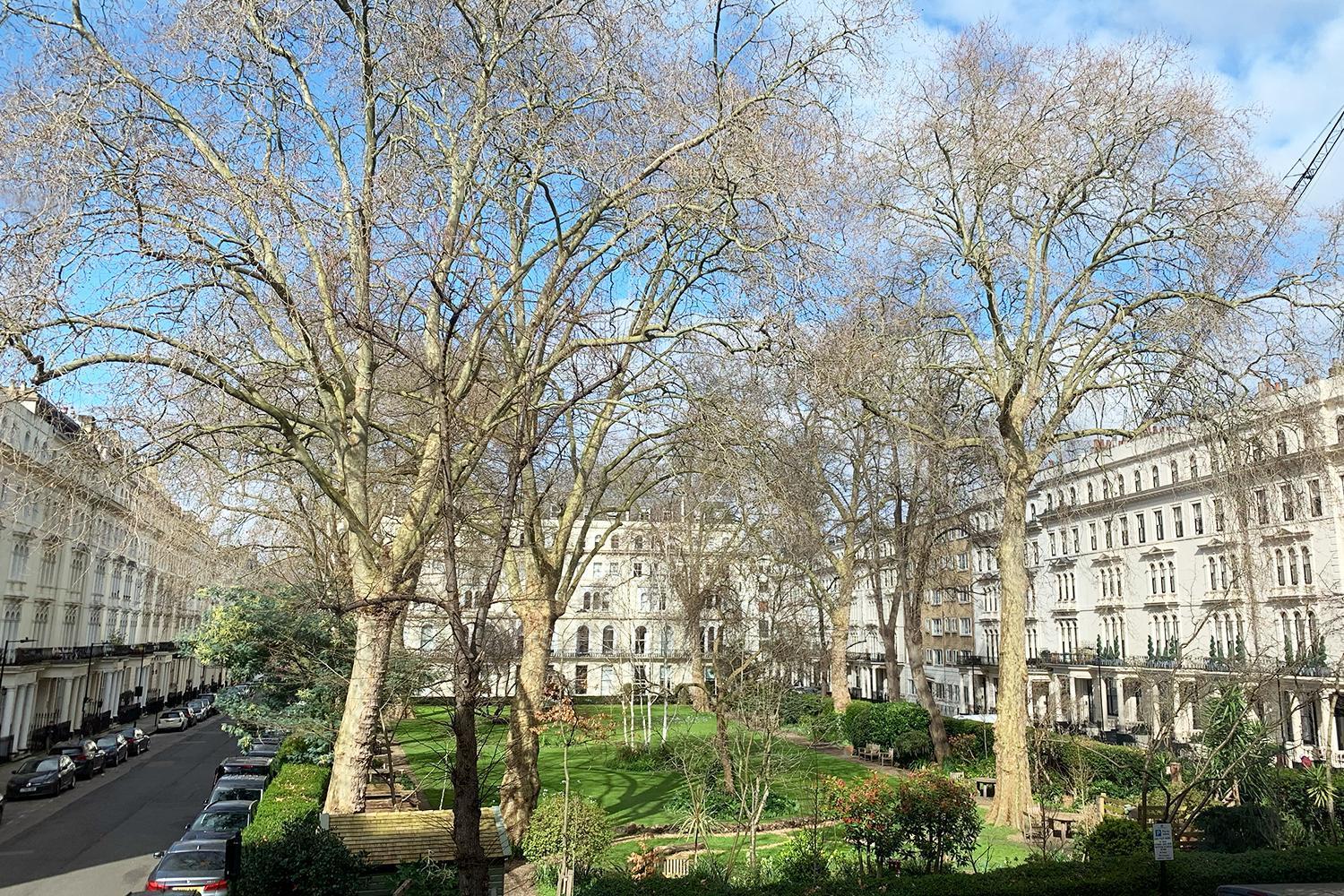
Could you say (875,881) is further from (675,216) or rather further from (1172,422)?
(1172,422)

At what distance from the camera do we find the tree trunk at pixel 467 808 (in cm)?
771

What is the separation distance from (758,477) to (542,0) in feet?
23.6

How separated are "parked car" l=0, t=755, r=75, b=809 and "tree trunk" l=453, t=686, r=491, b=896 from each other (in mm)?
27457

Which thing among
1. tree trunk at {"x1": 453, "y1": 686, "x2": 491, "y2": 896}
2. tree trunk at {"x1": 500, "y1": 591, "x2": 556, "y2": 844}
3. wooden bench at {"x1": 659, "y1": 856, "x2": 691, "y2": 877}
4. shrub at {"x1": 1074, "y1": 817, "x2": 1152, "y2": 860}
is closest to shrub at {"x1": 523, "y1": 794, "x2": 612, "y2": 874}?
wooden bench at {"x1": 659, "y1": 856, "x2": 691, "y2": 877}

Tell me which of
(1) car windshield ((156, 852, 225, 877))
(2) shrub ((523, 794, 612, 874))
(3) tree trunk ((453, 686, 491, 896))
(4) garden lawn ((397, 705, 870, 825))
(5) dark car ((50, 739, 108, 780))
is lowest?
(5) dark car ((50, 739, 108, 780))

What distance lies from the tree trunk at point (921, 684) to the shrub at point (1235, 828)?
36.0ft

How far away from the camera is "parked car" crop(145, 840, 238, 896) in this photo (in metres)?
14.0

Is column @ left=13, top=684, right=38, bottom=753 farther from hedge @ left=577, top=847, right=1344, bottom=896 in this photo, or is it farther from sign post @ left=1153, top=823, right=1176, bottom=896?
sign post @ left=1153, top=823, right=1176, bottom=896

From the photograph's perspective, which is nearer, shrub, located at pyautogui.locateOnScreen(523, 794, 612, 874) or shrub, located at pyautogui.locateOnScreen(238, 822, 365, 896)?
shrub, located at pyautogui.locateOnScreen(238, 822, 365, 896)

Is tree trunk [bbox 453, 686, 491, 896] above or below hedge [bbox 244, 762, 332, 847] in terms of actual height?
above

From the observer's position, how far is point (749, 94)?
13320 mm

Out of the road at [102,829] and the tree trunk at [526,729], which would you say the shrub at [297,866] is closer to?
the tree trunk at [526,729]

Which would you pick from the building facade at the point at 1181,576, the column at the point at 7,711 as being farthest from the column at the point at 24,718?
the building facade at the point at 1181,576

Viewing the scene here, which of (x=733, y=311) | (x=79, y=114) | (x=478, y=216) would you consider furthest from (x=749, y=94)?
(x=79, y=114)
